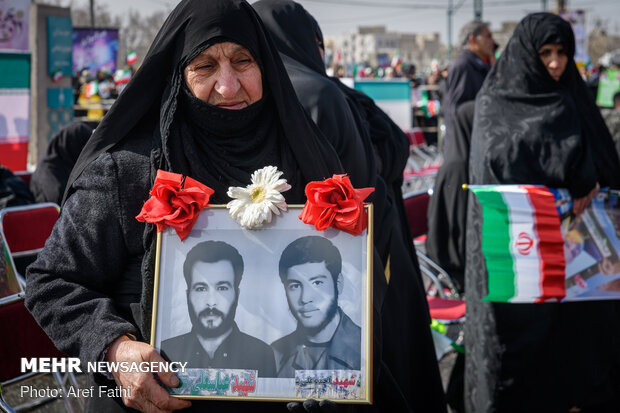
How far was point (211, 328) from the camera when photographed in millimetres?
1680

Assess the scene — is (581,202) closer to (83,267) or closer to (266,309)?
(266,309)

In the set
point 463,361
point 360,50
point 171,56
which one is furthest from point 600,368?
point 360,50

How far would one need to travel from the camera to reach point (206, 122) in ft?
5.99

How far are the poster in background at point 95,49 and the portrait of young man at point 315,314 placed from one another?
22.2 m

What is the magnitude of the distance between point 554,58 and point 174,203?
282 centimetres

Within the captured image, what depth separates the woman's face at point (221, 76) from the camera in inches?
71.3

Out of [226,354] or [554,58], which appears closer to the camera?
[226,354]

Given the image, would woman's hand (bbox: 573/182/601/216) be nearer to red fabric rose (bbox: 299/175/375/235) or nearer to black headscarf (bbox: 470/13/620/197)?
black headscarf (bbox: 470/13/620/197)

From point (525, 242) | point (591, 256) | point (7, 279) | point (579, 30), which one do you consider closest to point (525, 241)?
point (525, 242)

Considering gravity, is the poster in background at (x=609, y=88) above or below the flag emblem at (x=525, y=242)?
above

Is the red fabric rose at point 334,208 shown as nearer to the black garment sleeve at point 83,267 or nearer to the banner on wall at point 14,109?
the black garment sleeve at point 83,267

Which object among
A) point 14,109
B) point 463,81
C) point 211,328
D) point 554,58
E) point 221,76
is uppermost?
point 463,81

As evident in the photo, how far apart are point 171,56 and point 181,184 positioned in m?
0.36

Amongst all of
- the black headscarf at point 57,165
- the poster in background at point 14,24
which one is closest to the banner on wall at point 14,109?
the black headscarf at point 57,165
